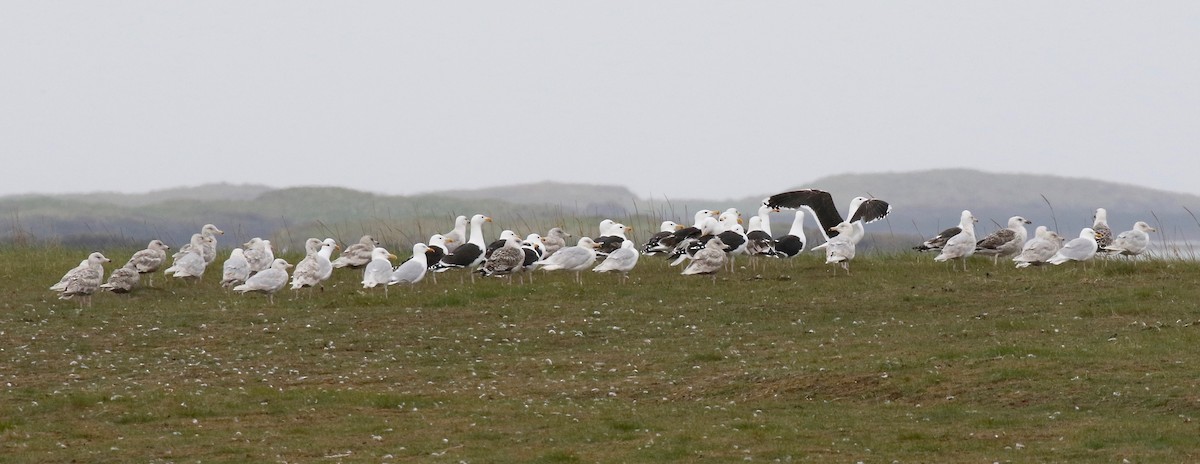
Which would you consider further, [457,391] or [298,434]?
[457,391]

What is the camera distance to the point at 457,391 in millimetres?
18250

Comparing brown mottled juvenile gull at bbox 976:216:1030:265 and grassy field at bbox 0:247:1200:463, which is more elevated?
brown mottled juvenile gull at bbox 976:216:1030:265

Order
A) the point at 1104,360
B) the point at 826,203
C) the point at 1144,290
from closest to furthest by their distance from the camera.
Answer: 1. the point at 1104,360
2. the point at 1144,290
3. the point at 826,203

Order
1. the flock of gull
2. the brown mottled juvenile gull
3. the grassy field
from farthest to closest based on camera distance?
the brown mottled juvenile gull
the flock of gull
the grassy field

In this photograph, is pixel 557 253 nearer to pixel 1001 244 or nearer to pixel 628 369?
pixel 1001 244

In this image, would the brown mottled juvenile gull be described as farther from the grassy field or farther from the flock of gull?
the grassy field

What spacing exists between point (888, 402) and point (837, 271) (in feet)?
40.4

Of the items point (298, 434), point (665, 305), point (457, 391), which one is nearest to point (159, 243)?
point (665, 305)

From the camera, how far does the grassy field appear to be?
14336mm

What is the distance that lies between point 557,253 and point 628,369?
951 centimetres

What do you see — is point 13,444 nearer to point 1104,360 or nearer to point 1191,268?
point 1104,360

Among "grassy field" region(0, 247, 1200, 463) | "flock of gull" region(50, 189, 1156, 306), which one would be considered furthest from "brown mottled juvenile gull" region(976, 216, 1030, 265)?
"grassy field" region(0, 247, 1200, 463)

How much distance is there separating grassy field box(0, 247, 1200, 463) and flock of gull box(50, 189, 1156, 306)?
40cm

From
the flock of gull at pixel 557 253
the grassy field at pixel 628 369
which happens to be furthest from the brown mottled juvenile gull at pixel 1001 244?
the grassy field at pixel 628 369
